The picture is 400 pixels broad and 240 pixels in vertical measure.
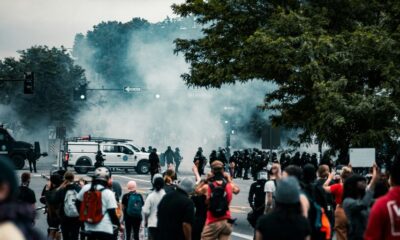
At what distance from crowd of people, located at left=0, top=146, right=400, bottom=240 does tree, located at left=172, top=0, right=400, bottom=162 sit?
33.6 feet

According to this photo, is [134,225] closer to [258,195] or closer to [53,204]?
[53,204]

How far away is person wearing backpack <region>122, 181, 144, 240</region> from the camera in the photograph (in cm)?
1474

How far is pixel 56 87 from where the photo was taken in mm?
77938

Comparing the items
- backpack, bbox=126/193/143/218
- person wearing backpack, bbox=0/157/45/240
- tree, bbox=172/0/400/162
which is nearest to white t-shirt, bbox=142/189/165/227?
backpack, bbox=126/193/143/218

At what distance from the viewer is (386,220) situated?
6324mm

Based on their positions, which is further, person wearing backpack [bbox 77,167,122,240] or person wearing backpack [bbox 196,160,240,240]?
person wearing backpack [bbox 196,160,240,240]

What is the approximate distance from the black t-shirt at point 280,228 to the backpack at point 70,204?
7338 mm

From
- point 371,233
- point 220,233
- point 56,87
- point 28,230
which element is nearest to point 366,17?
point 220,233

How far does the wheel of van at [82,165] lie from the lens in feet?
154

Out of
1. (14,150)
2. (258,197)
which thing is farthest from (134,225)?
(14,150)

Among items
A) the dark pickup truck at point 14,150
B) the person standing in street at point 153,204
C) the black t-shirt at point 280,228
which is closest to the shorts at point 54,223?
the person standing in street at point 153,204

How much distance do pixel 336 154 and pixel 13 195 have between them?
2498 centimetres

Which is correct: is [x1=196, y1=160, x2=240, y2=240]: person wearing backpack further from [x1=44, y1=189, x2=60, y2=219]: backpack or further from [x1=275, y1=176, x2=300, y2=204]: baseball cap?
[x1=275, y1=176, x2=300, y2=204]: baseball cap

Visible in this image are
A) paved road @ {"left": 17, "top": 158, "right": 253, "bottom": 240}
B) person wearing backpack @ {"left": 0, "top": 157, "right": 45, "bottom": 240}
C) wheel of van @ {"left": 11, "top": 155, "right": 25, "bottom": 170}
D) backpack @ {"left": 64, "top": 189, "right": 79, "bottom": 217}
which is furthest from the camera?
wheel of van @ {"left": 11, "top": 155, "right": 25, "bottom": 170}
